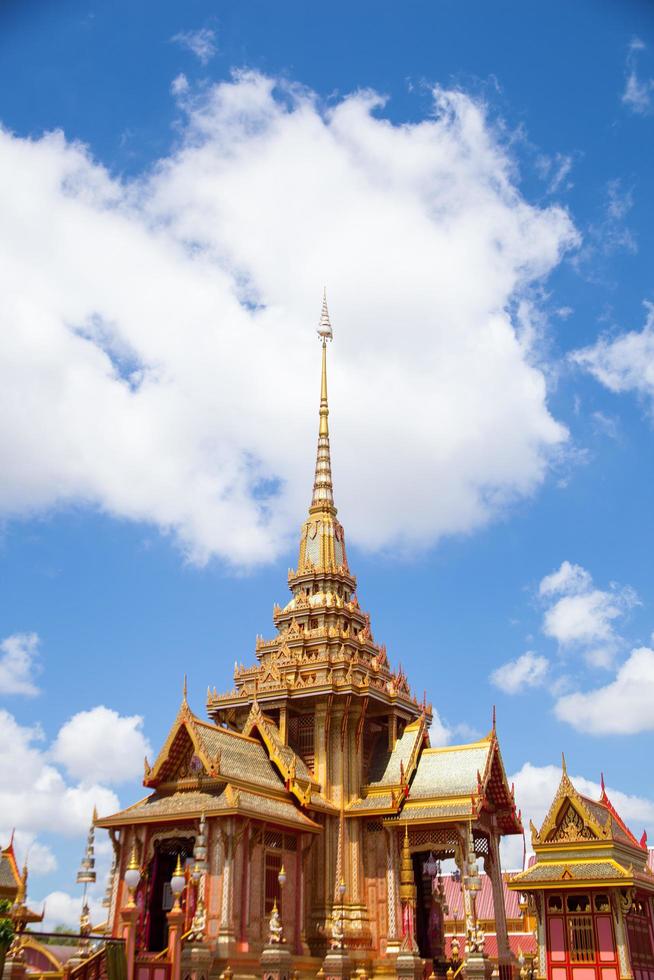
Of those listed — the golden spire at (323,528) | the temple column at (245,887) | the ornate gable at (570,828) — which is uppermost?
the golden spire at (323,528)

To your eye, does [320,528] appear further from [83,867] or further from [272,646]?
[83,867]

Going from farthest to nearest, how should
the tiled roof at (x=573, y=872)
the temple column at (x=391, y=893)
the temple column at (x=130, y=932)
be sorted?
the temple column at (x=391, y=893), the tiled roof at (x=573, y=872), the temple column at (x=130, y=932)

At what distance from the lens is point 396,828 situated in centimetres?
3488

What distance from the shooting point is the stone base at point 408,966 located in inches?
1205

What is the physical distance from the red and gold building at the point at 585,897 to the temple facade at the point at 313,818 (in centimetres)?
242

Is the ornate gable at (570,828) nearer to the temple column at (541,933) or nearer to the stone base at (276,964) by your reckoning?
the temple column at (541,933)

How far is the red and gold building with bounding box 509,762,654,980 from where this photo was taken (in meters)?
31.0

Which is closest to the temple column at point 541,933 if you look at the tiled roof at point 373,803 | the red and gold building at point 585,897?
the red and gold building at point 585,897

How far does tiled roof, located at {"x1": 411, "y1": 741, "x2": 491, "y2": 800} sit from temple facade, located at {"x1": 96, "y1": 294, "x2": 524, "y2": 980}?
0.07 m

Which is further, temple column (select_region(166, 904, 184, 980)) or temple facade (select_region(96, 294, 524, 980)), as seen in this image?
temple facade (select_region(96, 294, 524, 980))

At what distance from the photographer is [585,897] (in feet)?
105

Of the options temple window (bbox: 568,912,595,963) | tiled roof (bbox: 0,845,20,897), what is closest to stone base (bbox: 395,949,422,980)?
temple window (bbox: 568,912,595,963)

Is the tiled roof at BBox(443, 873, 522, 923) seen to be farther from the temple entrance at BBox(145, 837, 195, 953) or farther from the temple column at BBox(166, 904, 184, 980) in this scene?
the temple column at BBox(166, 904, 184, 980)

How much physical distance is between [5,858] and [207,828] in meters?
18.5
